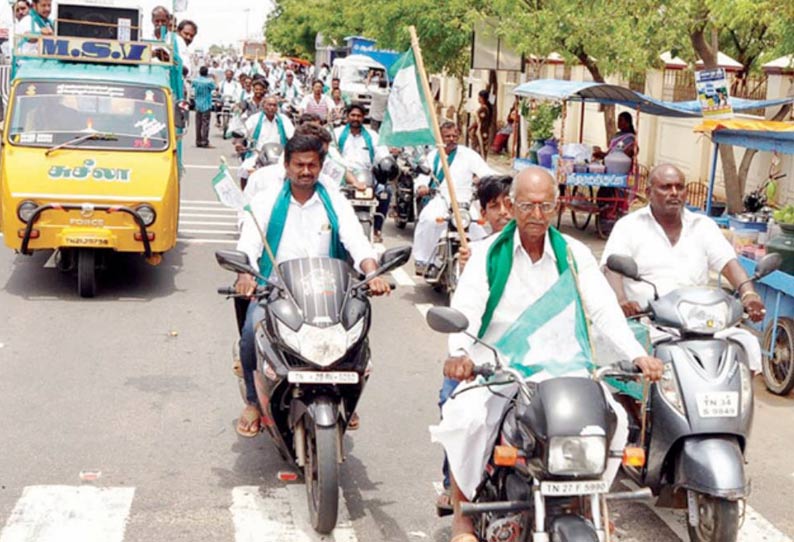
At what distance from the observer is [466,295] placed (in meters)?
4.59

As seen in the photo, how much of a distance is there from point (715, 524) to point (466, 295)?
4.98ft

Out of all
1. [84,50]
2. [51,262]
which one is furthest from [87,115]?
[51,262]

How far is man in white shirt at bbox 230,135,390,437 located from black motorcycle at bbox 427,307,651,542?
6.63 ft

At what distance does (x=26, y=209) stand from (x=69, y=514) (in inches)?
215

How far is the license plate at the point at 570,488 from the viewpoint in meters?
3.89

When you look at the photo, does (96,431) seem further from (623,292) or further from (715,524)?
(715,524)

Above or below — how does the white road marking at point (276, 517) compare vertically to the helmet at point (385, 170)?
below

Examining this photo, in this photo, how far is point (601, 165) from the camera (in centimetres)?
1556

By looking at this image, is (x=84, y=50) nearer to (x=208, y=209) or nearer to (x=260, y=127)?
(x=260, y=127)

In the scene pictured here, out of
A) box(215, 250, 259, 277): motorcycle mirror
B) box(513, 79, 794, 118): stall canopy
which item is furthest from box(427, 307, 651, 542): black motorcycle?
box(513, 79, 794, 118): stall canopy

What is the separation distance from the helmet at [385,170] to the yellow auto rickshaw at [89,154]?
2649 mm

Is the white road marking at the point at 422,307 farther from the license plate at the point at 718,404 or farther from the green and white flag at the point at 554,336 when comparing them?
Answer: the green and white flag at the point at 554,336

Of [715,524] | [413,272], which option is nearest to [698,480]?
[715,524]

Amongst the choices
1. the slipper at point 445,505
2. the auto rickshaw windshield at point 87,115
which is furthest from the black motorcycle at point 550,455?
the auto rickshaw windshield at point 87,115
